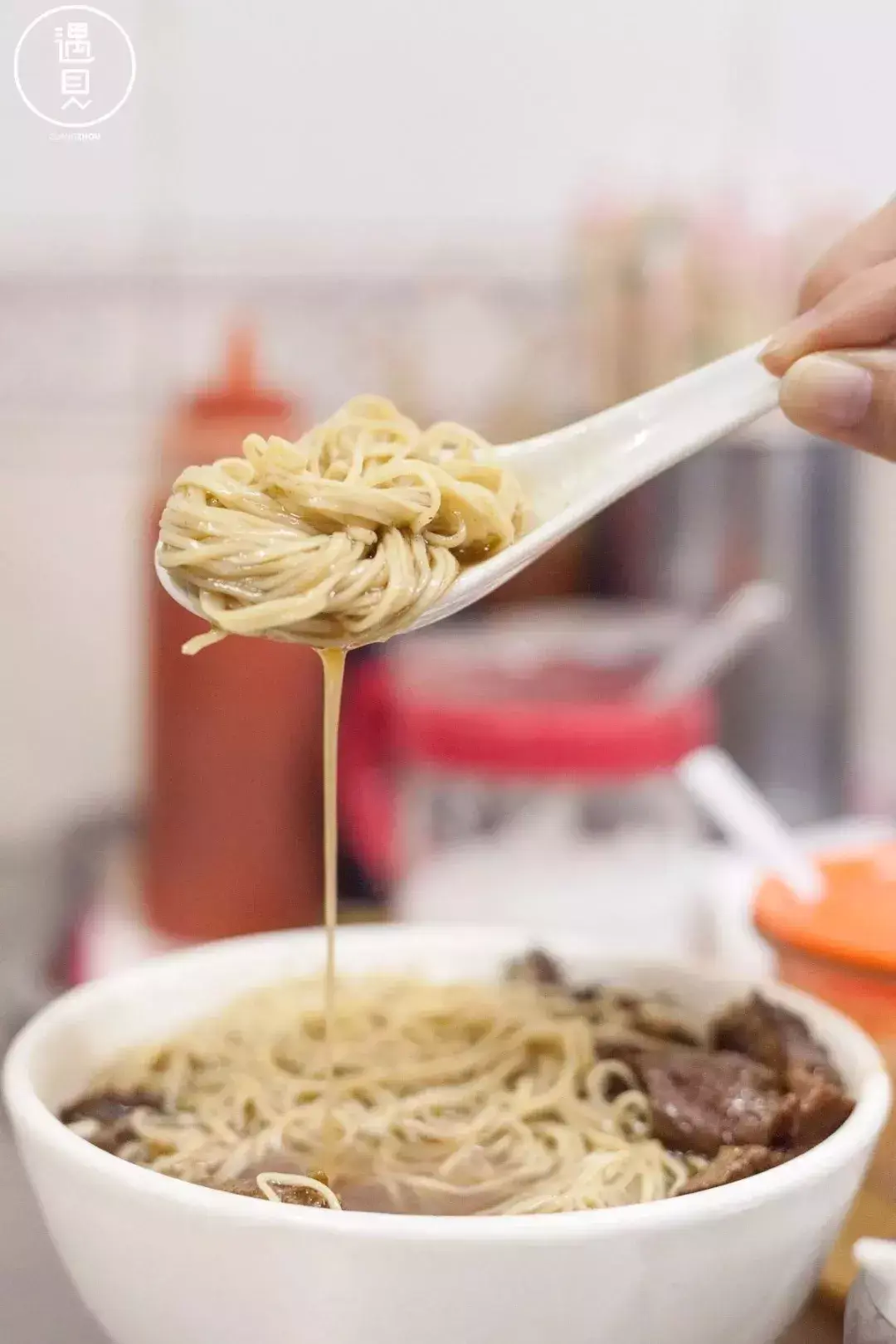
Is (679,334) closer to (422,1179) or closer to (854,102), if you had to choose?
(854,102)

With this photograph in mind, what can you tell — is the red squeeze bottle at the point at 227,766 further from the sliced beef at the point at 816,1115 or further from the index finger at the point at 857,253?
the sliced beef at the point at 816,1115

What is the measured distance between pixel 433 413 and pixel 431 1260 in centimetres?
126

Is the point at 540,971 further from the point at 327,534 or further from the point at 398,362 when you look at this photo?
the point at 398,362

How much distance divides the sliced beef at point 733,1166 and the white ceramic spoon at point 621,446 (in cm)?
27

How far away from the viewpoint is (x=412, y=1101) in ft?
1.99

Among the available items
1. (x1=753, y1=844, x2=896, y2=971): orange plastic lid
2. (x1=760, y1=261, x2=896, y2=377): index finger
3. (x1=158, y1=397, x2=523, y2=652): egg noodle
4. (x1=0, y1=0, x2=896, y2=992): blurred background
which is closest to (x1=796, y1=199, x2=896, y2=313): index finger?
(x1=760, y1=261, x2=896, y2=377): index finger

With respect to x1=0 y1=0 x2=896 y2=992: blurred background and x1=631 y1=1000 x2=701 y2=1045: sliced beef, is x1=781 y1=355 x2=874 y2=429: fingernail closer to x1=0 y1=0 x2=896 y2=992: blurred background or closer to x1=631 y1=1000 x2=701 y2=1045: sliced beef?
x1=631 y1=1000 x2=701 y2=1045: sliced beef

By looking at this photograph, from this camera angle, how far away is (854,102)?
149 centimetres

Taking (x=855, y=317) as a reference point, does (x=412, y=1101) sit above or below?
below

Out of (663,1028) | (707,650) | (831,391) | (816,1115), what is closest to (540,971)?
(663,1028)

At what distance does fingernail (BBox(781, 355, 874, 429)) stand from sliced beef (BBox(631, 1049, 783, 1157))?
0.30 m

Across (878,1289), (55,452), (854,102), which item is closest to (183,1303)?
(878,1289)

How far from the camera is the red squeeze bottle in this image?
3.32 feet

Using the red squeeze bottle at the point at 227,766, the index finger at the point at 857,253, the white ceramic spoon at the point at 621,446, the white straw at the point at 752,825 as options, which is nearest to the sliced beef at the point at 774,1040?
the white straw at the point at 752,825
